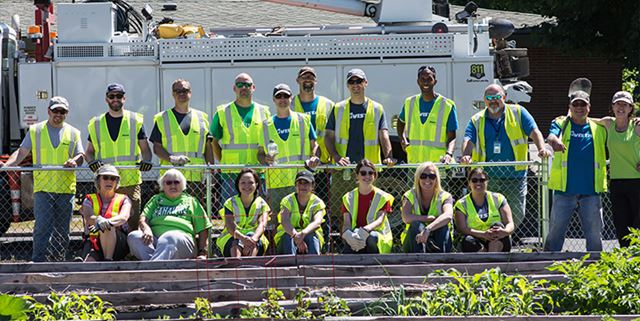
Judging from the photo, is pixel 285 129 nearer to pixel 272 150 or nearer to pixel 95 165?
pixel 272 150

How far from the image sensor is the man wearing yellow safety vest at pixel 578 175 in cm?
1102

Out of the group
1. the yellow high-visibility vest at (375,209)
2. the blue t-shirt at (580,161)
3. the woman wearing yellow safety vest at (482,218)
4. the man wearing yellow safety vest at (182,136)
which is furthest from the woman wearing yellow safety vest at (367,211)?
the blue t-shirt at (580,161)

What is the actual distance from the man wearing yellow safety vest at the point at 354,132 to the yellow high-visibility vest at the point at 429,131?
1.06ft

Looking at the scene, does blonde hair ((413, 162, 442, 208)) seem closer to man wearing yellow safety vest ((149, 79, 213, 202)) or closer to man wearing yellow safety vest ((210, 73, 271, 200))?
man wearing yellow safety vest ((210, 73, 271, 200))

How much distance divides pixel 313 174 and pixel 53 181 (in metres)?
2.52

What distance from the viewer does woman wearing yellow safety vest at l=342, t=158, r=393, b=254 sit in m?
10.6

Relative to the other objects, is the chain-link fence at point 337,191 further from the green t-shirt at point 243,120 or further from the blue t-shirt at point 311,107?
the blue t-shirt at point 311,107

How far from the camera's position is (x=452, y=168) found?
11.5 m

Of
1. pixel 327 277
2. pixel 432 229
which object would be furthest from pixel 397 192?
pixel 327 277

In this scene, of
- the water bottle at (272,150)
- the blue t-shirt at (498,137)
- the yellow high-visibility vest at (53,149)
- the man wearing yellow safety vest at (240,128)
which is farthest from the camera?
the man wearing yellow safety vest at (240,128)

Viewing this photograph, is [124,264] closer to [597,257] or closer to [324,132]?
[324,132]

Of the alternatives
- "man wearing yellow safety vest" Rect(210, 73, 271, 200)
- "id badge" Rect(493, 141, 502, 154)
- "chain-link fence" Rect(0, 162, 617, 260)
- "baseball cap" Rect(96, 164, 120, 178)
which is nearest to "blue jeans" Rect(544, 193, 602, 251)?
"chain-link fence" Rect(0, 162, 617, 260)

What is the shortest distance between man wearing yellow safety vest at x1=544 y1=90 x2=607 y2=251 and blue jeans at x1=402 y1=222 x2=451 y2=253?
1.14 metres

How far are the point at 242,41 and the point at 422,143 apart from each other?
3.47 m
